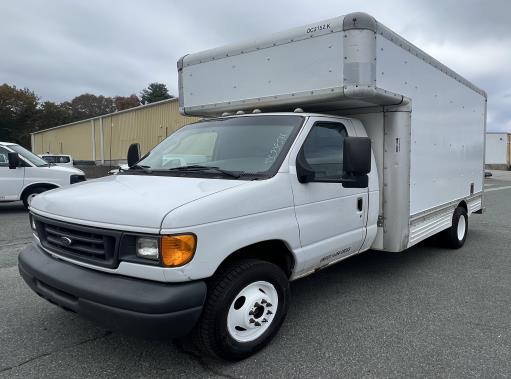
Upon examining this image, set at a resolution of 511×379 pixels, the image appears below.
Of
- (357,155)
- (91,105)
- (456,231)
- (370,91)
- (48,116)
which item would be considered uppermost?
(91,105)

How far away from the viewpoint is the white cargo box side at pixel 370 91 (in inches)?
159

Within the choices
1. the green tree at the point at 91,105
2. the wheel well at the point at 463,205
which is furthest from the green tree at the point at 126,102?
the wheel well at the point at 463,205

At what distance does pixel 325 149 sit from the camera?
3977mm

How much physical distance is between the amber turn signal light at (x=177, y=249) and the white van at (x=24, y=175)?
29.3ft

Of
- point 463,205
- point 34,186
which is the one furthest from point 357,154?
point 34,186

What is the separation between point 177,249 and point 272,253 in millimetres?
1106

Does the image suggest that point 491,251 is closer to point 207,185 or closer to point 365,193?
point 365,193

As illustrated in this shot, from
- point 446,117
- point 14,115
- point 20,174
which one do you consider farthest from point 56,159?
point 14,115

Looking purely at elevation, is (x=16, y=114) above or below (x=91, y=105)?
below

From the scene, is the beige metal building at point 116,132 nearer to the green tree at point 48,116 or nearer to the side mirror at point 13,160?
the side mirror at point 13,160

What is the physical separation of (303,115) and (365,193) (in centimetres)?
111

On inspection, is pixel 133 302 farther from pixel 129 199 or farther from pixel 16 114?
pixel 16 114

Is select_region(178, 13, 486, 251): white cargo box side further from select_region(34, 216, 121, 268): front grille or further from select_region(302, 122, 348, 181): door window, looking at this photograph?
select_region(34, 216, 121, 268): front grille

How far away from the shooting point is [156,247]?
271 centimetres
